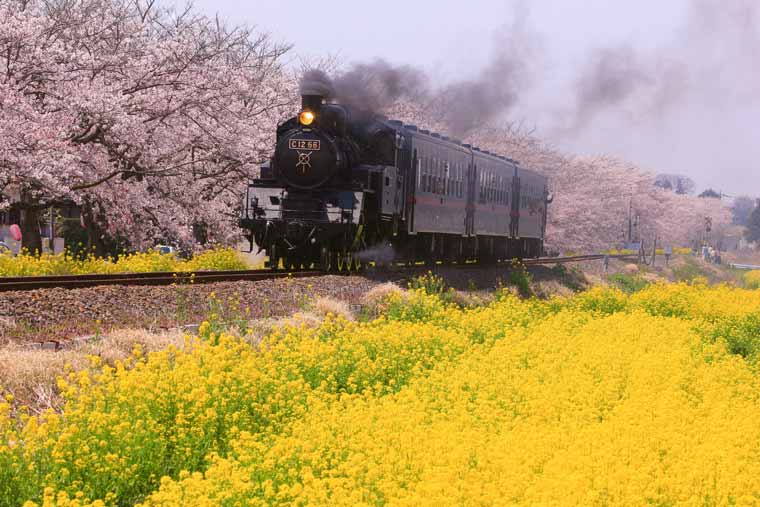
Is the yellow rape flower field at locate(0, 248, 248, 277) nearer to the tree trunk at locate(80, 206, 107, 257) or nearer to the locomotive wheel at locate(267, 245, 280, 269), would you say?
the locomotive wheel at locate(267, 245, 280, 269)

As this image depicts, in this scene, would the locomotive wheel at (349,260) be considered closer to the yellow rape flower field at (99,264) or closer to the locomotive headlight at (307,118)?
the locomotive headlight at (307,118)

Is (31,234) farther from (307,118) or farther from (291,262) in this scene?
(307,118)

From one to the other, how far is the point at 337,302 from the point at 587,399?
685 centimetres

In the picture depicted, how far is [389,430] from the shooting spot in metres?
7.60

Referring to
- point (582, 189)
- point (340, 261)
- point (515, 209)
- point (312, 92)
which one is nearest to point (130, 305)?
point (340, 261)

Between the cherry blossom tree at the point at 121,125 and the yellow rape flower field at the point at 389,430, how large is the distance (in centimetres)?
1150

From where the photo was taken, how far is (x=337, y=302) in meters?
16.0

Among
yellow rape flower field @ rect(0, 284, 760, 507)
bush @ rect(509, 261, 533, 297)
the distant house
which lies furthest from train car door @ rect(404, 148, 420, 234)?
yellow rape flower field @ rect(0, 284, 760, 507)

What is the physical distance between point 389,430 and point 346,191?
12.5 meters

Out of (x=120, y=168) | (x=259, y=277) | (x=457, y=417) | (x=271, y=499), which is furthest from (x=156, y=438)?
(x=120, y=168)

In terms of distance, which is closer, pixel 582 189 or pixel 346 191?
pixel 346 191

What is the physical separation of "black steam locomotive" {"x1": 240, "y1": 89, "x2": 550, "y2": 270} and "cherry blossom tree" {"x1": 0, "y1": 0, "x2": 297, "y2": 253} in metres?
4.57

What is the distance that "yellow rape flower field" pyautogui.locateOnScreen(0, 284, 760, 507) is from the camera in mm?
6215

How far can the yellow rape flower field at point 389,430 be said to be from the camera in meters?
6.21
